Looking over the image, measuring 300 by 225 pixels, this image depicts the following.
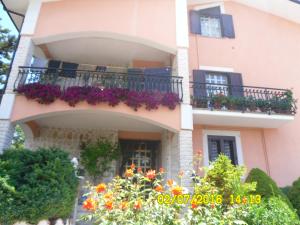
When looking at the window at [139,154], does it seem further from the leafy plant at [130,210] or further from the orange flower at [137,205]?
the orange flower at [137,205]

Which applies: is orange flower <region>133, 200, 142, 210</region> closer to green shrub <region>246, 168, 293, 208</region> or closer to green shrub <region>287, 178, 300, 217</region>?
green shrub <region>246, 168, 293, 208</region>

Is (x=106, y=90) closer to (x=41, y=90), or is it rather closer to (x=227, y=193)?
(x=41, y=90)

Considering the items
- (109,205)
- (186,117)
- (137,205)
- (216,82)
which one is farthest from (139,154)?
(109,205)

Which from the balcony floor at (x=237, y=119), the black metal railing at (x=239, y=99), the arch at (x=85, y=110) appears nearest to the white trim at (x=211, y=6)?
the black metal railing at (x=239, y=99)

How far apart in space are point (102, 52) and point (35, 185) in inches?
272

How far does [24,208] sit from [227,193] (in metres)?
4.54

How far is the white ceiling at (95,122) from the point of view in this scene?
32.1 ft

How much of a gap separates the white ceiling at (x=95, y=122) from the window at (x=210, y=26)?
5.42 meters

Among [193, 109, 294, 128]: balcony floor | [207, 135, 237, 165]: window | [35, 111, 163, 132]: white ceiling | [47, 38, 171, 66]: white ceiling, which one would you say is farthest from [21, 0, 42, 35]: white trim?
[207, 135, 237, 165]: window

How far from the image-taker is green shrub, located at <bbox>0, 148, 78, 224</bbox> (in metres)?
5.95

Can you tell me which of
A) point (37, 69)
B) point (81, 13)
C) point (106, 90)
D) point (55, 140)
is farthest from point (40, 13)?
point (55, 140)

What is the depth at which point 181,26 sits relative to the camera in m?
10.2

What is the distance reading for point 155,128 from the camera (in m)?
10.9

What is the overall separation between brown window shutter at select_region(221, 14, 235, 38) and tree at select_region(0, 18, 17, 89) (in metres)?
12.8
